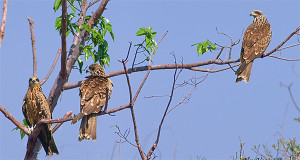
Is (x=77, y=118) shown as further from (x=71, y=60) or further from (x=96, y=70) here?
(x=71, y=60)

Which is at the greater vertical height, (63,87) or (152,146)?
(63,87)

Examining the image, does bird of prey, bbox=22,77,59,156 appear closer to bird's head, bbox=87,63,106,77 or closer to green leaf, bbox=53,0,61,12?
bird's head, bbox=87,63,106,77

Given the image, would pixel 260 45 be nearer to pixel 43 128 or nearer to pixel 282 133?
pixel 282 133

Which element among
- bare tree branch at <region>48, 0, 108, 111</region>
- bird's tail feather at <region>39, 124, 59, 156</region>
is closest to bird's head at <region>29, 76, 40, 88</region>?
bare tree branch at <region>48, 0, 108, 111</region>

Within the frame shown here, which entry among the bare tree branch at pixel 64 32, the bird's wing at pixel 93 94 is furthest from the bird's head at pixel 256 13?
the bare tree branch at pixel 64 32

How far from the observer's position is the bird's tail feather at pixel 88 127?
5.46m

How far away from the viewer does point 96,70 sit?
21.0 ft

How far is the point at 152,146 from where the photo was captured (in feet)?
14.7

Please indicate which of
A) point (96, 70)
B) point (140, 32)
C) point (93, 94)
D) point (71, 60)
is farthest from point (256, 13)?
point (93, 94)

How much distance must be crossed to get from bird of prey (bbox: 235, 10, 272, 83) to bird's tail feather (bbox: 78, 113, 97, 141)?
2302 millimetres

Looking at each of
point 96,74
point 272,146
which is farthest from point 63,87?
point 272,146

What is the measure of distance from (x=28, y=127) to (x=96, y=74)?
1.25 metres

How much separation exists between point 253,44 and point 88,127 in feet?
9.85

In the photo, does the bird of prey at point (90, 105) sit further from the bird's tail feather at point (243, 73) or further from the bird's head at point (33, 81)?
the bird's tail feather at point (243, 73)
